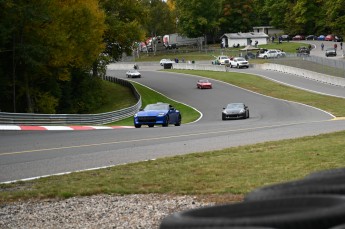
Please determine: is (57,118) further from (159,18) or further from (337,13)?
(159,18)

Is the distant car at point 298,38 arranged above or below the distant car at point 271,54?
above

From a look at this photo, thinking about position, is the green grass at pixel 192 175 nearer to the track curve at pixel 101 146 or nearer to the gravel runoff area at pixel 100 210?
the gravel runoff area at pixel 100 210

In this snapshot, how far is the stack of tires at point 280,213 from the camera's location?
13.0 ft

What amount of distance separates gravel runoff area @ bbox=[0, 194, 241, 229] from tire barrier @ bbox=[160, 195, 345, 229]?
10.0ft

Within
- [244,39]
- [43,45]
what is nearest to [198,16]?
[244,39]

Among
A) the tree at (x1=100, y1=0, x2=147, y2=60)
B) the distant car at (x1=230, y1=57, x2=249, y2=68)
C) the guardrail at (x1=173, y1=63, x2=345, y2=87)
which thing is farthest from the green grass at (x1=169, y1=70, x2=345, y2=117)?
the tree at (x1=100, y1=0, x2=147, y2=60)

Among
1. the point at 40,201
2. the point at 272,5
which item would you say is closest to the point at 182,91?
the point at 40,201

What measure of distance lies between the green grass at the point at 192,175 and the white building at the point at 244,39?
118346 millimetres

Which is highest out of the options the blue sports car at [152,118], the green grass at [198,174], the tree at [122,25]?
the tree at [122,25]

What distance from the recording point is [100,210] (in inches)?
328

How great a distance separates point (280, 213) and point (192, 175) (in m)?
6.69

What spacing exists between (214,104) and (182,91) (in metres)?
12.0

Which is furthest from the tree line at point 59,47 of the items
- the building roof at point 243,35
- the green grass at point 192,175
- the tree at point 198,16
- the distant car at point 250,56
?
the tree at point 198,16

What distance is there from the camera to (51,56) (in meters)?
43.1
